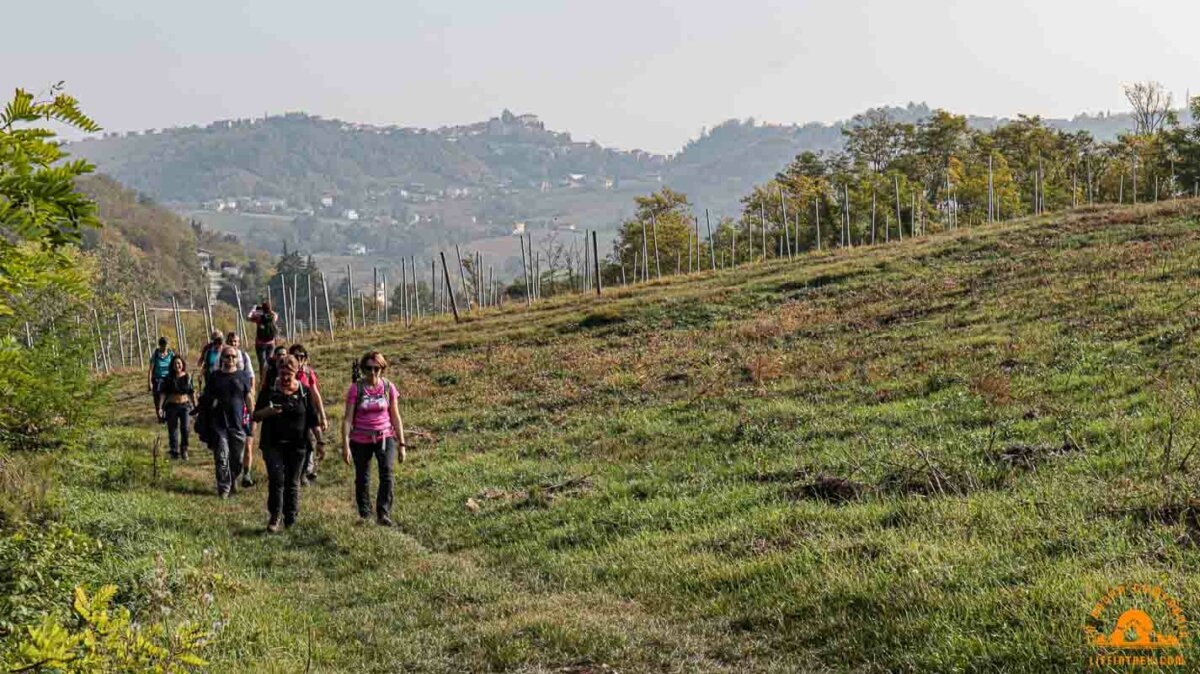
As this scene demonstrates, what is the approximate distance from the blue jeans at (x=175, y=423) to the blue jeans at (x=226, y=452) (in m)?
4.28

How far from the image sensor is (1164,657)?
15.8 ft

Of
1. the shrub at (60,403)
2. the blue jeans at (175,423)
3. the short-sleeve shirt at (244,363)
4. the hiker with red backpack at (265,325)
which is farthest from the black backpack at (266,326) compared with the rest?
the shrub at (60,403)

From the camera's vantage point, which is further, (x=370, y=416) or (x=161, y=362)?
(x=161, y=362)

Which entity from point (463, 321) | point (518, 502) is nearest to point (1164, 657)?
point (518, 502)

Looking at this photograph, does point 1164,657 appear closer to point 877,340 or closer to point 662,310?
point 877,340

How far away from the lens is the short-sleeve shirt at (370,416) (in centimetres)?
1183

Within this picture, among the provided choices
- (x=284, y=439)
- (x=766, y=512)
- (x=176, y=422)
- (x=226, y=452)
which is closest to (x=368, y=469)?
(x=284, y=439)

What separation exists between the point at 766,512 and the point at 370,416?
5371mm

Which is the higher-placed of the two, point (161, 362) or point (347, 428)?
point (161, 362)

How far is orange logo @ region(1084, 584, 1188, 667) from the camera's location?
16.0ft

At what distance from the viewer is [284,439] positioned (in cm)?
1191

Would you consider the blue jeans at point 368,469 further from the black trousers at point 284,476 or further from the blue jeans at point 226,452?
the blue jeans at point 226,452

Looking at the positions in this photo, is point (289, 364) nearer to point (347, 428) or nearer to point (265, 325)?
point (347, 428)

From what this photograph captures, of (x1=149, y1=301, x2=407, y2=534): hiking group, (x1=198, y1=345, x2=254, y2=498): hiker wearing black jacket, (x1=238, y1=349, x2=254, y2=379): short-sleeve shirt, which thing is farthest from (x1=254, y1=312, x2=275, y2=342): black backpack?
(x1=149, y1=301, x2=407, y2=534): hiking group
